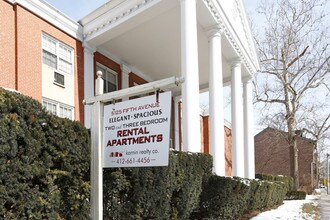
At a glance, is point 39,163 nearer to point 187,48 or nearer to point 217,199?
point 217,199

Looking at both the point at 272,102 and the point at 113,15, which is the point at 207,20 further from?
the point at 272,102

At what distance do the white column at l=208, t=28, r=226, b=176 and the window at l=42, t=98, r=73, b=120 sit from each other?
18.9 feet

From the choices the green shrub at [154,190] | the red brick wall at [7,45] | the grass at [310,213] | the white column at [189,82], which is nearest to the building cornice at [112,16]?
the white column at [189,82]

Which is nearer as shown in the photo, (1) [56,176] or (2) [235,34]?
(1) [56,176]

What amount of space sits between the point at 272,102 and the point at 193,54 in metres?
24.6

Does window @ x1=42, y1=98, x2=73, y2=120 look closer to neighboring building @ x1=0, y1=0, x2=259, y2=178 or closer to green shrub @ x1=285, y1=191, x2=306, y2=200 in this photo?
neighboring building @ x1=0, y1=0, x2=259, y2=178

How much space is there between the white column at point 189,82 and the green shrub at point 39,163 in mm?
7424

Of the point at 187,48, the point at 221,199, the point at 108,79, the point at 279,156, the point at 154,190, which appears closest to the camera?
the point at 154,190

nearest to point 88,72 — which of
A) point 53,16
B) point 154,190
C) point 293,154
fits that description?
point 53,16

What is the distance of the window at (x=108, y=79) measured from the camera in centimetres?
1905

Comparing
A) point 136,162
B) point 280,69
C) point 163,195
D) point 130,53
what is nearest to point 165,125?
point 136,162

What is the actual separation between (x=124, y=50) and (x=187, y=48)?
6.79 metres

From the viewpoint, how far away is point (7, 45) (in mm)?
12898

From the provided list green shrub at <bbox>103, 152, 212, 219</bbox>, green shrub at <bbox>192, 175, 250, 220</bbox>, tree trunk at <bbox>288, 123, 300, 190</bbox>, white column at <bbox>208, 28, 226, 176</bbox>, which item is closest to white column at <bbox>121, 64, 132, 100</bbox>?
white column at <bbox>208, 28, 226, 176</bbox>
